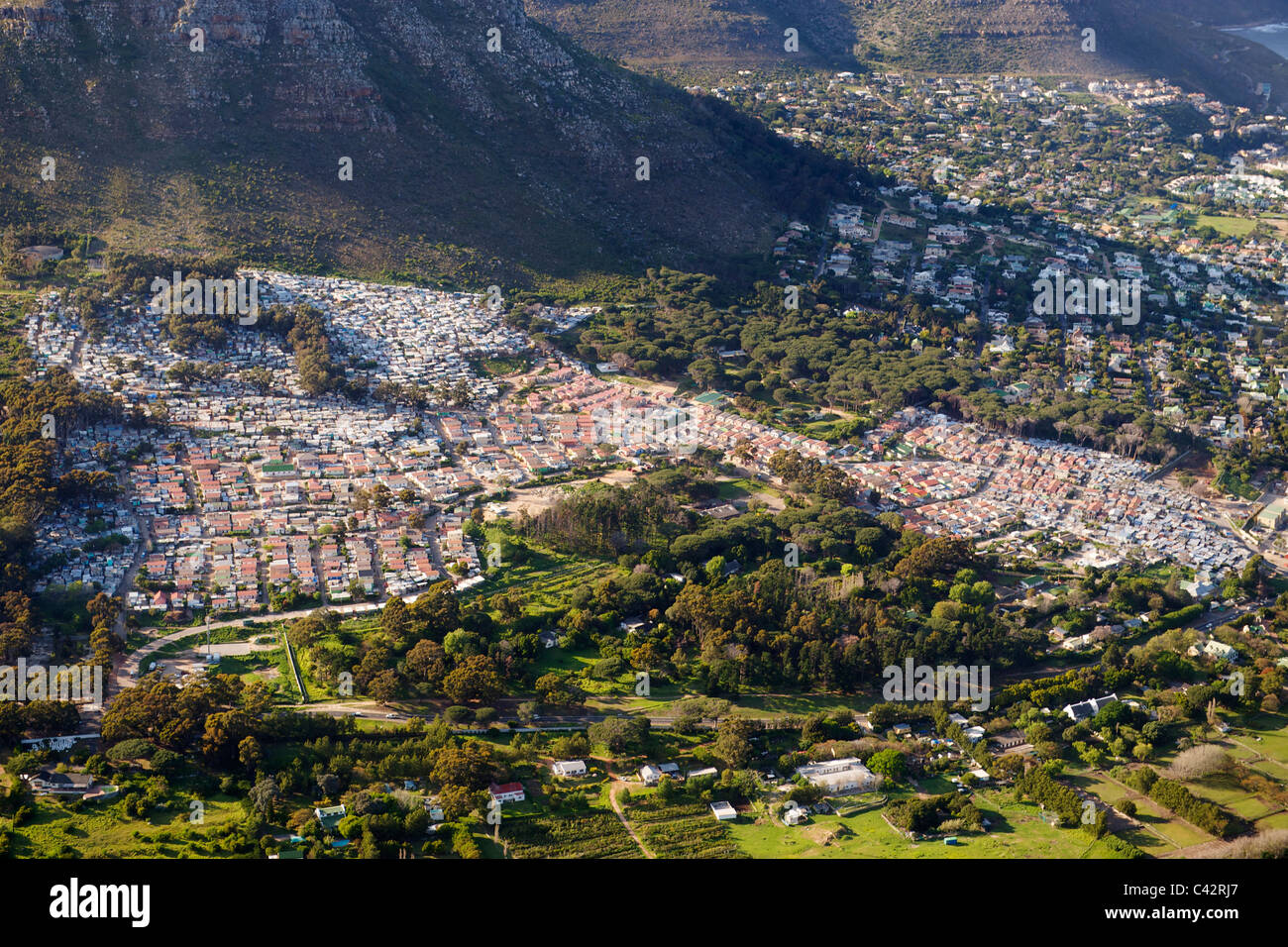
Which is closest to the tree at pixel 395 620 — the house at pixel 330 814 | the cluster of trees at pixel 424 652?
the cluster of trees at pixel 424 652

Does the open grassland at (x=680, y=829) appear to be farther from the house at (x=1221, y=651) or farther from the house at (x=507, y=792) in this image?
the house at (x=1221, y=651)

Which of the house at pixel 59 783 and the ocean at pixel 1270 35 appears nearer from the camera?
the house at pixel 59 783

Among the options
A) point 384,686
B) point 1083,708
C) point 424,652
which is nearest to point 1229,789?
point 1083,708

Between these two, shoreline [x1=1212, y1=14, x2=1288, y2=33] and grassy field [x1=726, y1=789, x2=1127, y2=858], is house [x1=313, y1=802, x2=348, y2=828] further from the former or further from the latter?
shoreline [x1=1212, y1=14, x2=1288, y2=33]

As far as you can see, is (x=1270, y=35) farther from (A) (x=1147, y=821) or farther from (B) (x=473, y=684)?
(B) (x=473, y=684)

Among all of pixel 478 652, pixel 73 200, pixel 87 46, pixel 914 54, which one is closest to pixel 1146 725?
pixel 478 652

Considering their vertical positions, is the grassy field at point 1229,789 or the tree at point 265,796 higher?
the tree at point 265,796

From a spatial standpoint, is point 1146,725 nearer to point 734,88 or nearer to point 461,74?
point 461,74

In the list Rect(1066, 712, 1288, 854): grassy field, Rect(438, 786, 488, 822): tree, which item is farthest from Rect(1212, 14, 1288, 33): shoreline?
Rect(438, 786, 488, 822): tree
